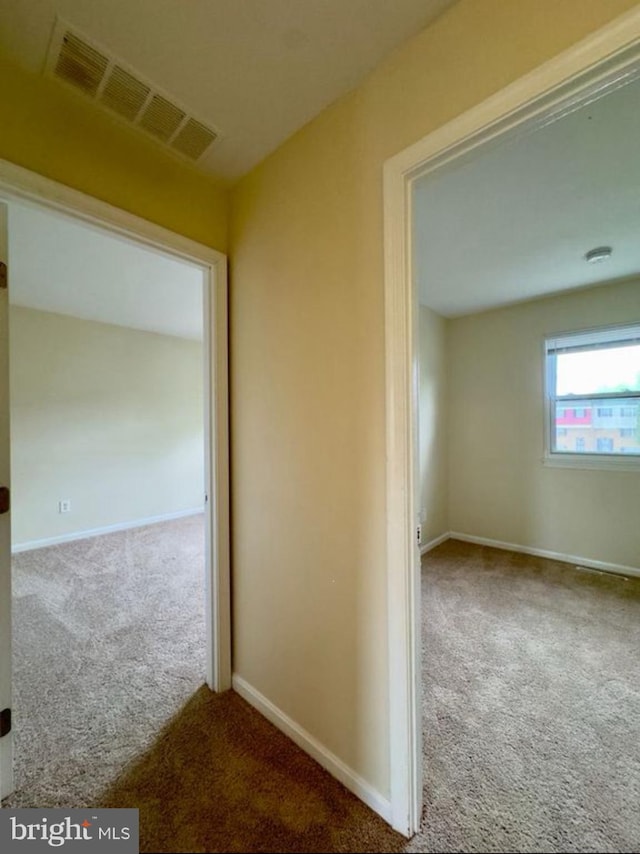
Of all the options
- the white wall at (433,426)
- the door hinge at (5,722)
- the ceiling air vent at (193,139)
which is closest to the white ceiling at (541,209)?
the white wall at (433,426)

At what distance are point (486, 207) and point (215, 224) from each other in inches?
58.9

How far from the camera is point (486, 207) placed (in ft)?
6.13

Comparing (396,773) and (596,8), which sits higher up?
(596,8)

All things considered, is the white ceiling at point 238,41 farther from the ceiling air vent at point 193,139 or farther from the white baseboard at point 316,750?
the white baseboard at point 316,750

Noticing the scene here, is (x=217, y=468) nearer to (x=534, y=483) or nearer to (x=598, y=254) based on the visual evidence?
(x=598, y=254)

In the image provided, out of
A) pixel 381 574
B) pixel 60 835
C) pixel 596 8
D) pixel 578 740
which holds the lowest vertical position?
pixel 578 740

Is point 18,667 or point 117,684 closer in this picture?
point 117,684

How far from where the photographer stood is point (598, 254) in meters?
2.36

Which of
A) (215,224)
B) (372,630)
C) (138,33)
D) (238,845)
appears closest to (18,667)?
(238,845)

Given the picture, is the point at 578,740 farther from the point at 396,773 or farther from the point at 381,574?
the point at 381,574

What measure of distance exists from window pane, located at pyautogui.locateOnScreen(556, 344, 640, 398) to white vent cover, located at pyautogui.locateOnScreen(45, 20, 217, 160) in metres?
3.38

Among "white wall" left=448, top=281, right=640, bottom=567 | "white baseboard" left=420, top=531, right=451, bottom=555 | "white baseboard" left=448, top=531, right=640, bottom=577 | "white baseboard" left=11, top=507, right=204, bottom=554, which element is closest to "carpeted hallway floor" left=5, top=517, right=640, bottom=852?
"white baseboard" left=448, top=531, right=640, bottom=577

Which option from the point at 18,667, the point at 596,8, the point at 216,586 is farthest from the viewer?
the point at 18,667
